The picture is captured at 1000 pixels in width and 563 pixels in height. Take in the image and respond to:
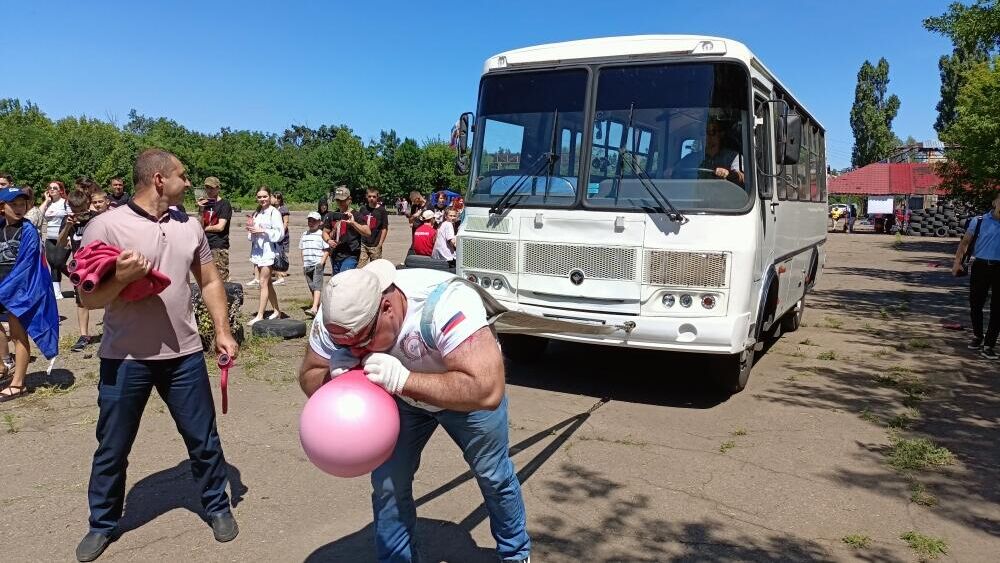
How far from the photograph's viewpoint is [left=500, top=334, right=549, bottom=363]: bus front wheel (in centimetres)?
753

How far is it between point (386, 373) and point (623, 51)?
15.4 feet

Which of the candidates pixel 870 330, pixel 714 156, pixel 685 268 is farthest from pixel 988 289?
pixel 685 268

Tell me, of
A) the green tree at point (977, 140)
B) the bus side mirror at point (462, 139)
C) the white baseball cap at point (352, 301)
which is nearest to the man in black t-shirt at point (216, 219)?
the bus side mirror at point (462, 139)

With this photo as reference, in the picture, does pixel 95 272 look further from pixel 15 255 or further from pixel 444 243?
pixel 444 243

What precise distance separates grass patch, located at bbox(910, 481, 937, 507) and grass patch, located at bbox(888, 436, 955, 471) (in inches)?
11.9

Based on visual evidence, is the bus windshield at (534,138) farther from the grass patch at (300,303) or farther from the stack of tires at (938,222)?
the stack of tires at (938,222)

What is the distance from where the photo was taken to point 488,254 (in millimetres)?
6582

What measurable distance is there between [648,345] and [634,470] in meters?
1.40

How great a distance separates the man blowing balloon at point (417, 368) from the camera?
2.41 m

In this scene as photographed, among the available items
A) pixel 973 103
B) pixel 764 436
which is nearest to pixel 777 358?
pixel 764 436

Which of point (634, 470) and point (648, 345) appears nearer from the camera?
point (634, 470)

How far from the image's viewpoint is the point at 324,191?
68.6m

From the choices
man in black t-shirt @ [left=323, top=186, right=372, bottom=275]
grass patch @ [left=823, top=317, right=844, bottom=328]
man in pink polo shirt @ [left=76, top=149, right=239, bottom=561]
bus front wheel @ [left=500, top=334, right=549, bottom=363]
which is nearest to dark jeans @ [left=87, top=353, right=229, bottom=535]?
man in pink polo shirt @ [left=76, top=149, right=239, bottom=561]

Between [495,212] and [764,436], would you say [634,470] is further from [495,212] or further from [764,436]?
[495,212]
